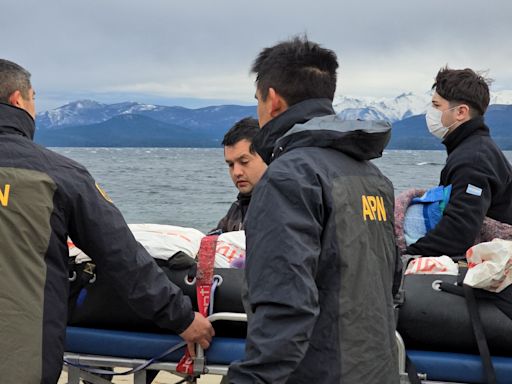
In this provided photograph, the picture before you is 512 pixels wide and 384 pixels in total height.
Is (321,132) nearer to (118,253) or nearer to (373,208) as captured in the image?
(373,208)

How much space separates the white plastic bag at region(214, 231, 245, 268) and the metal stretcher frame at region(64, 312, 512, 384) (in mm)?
303

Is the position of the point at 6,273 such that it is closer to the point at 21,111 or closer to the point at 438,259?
the point at 21,111

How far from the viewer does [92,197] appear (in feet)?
9.04

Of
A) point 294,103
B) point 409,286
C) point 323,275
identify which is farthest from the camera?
point 409,286

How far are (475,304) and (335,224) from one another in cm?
104

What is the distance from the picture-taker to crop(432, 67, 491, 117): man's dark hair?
3.97 metres

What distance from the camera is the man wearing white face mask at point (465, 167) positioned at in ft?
11.7

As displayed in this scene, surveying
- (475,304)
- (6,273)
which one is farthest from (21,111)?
(475,304)

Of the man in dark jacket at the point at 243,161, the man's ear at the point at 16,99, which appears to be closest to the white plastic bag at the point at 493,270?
the man in dark jacket at the point at 243,161

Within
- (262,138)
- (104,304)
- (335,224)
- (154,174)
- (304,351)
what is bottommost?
(154,174)

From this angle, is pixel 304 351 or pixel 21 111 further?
pixel 21 111

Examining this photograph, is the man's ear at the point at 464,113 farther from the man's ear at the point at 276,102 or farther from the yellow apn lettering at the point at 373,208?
the man's ear at the point at 276,102

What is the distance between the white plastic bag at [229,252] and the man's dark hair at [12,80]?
1.08m

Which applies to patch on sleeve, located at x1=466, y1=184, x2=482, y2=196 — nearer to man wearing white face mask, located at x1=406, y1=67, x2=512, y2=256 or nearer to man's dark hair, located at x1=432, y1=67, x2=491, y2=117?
man wearing white face mask, located at x1=406, y1=67, x2=512, y2=256
